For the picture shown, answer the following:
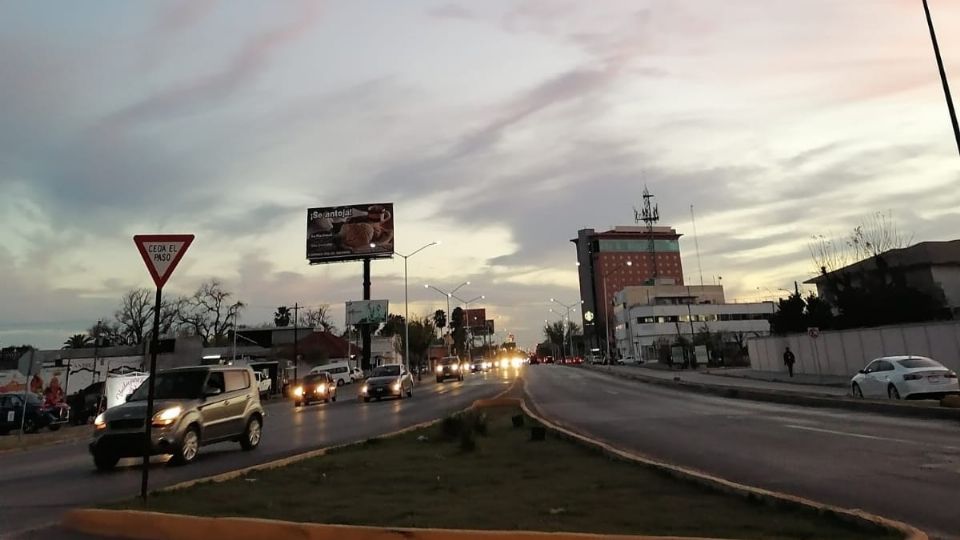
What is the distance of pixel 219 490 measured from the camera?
29.9 feet

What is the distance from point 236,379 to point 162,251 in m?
7.43

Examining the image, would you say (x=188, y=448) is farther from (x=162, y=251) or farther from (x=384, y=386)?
(x=384, y=386)

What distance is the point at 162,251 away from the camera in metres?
9.16

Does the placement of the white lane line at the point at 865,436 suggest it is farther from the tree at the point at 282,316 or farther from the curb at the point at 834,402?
the tree at the point at 282,316

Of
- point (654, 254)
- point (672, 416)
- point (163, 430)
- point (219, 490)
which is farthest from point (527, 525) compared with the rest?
point (654, 254)

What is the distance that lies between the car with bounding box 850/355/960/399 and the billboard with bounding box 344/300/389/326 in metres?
62.3

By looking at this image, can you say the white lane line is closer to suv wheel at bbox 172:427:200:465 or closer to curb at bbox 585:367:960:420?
curb at bbox 585:367:960:420

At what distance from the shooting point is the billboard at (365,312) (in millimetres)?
80125

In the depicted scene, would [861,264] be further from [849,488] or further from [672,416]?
[849,488]

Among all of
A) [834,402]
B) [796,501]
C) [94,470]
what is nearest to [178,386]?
[94,470]

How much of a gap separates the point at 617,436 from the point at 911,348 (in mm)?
24281

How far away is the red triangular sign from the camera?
9.06 metres

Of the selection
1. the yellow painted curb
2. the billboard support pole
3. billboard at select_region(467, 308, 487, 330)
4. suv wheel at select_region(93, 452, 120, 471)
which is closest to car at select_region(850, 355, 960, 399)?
the yellow painted curb

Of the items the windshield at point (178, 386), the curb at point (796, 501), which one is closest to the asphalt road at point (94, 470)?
the windshield at point (178, 386)
